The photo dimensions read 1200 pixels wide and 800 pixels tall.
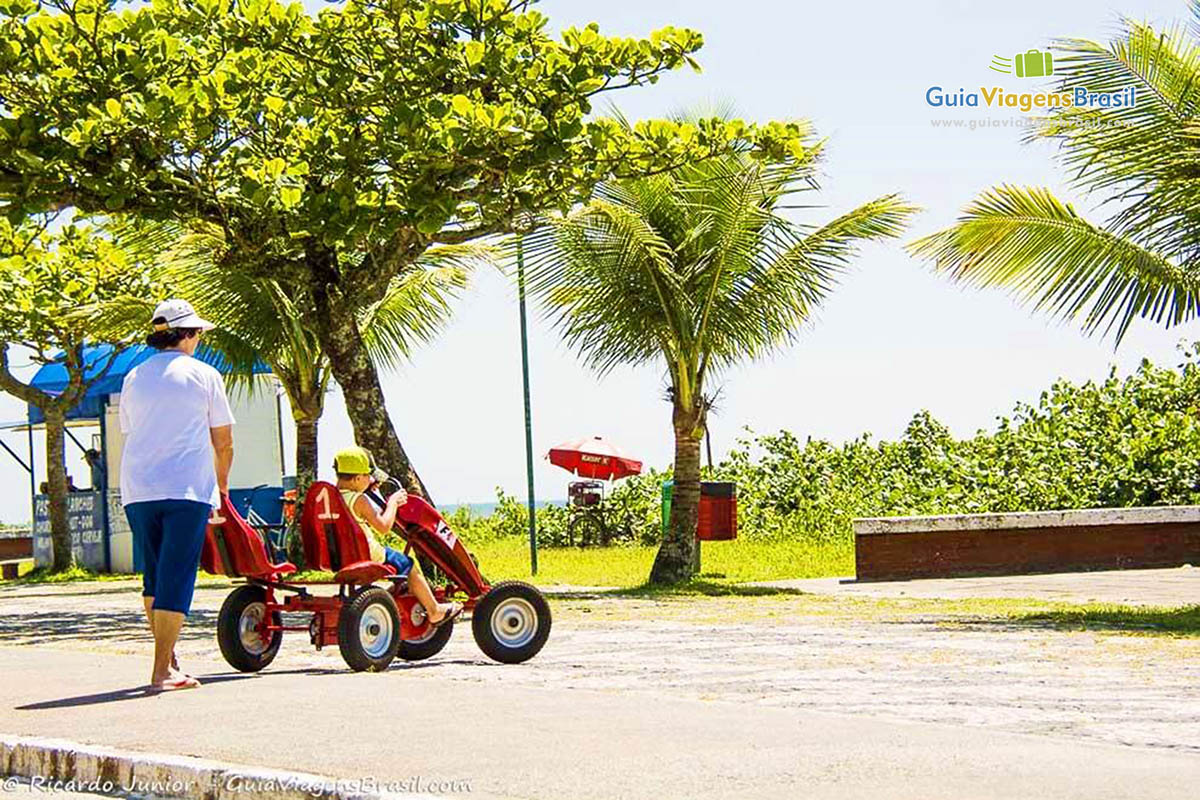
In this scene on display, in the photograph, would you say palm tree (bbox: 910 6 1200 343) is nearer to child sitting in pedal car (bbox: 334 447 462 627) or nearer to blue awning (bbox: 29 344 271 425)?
child sitting in pedal car (bbox: 334 447 462 627)

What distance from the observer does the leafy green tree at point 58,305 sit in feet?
88.2

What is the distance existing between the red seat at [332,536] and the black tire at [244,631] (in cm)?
48

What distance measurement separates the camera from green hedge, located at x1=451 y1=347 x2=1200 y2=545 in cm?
2438

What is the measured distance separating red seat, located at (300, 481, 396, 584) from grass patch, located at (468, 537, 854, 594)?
9098 mm

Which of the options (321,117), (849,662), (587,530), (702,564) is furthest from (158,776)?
(587,530)

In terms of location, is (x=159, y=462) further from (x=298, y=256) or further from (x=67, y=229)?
(x=67, y=229)

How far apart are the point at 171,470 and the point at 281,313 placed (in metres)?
14.2

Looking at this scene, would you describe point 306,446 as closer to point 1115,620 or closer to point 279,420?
point 279,420

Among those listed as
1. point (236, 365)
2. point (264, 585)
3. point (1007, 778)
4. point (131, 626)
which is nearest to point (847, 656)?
point (264, 585)

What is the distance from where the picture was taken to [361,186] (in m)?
16.5

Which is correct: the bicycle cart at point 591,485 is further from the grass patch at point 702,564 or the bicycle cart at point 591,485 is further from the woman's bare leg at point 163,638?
the woman's bare leg at point 163,638

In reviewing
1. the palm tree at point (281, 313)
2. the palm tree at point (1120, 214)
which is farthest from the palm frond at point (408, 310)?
the palm tree at point (1120, 214)

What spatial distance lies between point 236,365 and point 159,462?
16484 mm

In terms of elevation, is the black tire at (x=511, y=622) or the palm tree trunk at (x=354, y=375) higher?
the palm tree trunk at (x=354, y=375)
